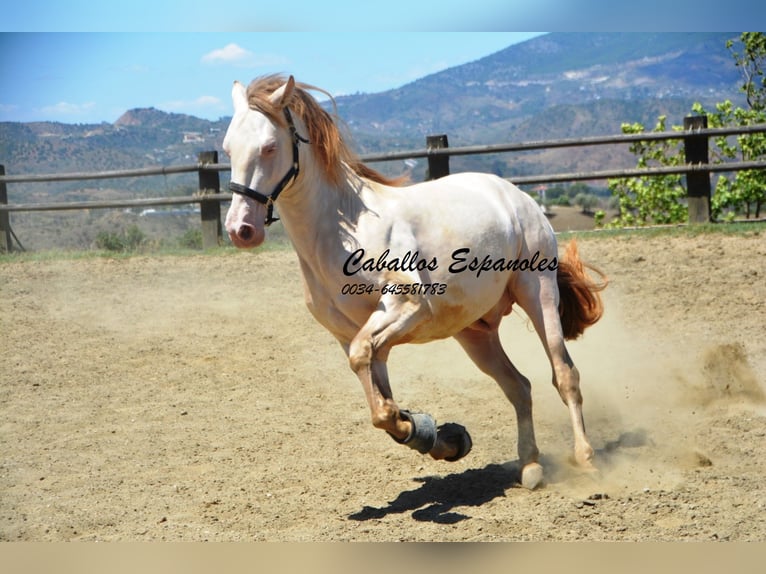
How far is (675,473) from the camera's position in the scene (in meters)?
4.54

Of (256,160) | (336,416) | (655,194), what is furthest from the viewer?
(655,194)

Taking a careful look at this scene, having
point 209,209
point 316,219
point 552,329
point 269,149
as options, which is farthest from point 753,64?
point 269,149

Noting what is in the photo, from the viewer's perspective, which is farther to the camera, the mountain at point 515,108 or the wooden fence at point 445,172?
the mountain at point 515,108

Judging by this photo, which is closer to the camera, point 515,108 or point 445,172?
point 445,172

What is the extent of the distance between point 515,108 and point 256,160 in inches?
3329

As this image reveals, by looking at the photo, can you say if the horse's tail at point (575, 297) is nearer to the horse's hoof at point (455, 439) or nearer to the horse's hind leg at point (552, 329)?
the horse's hind leg at point (552, 329)

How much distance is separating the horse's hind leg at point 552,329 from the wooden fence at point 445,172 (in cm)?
609

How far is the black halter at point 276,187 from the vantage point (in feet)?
12.5

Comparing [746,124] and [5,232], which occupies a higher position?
[746,124]

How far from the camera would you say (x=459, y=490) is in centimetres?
457

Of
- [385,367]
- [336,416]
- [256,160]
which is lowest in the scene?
[336,416]

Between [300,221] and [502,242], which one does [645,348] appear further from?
[300,221]

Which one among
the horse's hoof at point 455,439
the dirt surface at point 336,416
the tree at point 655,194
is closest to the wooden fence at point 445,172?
the dirt surface at point 336,416

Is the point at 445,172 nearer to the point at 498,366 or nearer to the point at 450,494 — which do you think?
the point at 498,366
